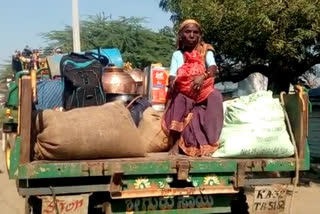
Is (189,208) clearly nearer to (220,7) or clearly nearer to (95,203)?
(95,203)

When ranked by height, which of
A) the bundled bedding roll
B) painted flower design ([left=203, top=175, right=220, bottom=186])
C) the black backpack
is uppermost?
the black backpack

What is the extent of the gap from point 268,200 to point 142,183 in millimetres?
982

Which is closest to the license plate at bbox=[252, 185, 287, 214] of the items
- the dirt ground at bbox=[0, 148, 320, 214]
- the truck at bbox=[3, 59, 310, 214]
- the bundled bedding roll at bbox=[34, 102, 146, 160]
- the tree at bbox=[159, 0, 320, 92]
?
the truck at bbox=[3, 59, 310, 214]

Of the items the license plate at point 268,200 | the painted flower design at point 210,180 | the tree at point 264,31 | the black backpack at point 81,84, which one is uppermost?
the tree at point 264,31

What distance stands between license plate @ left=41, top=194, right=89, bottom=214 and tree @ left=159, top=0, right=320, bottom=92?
4.79 m

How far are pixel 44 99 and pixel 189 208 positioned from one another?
6.68 ft

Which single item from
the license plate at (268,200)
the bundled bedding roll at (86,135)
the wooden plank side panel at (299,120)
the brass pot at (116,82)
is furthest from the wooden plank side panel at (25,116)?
the wooden plank side panel at (299,120)

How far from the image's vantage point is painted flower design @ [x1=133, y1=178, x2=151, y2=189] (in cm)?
399

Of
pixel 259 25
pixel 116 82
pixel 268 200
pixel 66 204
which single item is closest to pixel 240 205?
pixel 268 200

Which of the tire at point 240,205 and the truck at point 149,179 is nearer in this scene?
the truck at point 149,179

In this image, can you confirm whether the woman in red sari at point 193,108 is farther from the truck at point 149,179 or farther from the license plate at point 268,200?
the license plate at point 268,200

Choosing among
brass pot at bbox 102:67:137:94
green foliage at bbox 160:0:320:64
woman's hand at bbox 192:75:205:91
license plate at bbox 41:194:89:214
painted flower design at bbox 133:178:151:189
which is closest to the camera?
license plate at bbox 41:194:89:214

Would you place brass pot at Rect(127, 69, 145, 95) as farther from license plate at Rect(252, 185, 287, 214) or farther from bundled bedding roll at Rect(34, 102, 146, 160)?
license plate at Rect(252, 185, 287, 214)

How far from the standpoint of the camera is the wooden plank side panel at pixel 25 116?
3783mm
